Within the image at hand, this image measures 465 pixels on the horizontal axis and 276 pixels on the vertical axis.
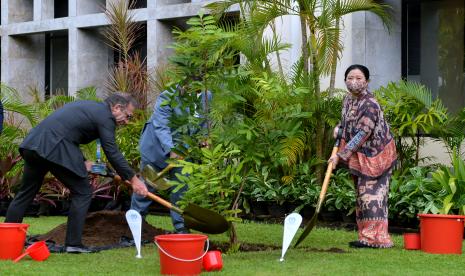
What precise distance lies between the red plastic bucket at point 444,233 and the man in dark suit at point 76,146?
2570 millimetres

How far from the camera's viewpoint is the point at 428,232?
25.4 feet

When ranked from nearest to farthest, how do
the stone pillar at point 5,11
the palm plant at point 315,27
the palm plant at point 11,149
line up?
the palm plant at point 315,27 < the palm plant at point 11,149 < the stone pillar at point 5,11

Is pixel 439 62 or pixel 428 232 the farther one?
pixel 439 62

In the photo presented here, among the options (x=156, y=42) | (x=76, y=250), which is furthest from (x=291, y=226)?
(x=156, y=42)

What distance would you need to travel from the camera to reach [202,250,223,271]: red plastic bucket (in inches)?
261

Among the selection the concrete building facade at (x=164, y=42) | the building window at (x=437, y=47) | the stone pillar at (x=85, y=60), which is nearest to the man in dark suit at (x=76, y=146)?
the concrete building facade at (x=164, y=42)

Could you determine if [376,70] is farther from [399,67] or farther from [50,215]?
[50,215]

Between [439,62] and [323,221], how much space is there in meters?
3.63

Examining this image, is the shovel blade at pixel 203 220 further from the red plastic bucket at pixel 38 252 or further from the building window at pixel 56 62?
the building window at pixel 56 62

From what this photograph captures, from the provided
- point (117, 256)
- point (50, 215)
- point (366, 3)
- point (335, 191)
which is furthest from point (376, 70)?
point (117, 256)

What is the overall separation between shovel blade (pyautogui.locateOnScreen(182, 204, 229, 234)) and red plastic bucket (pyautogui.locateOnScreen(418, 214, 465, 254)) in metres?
1.83

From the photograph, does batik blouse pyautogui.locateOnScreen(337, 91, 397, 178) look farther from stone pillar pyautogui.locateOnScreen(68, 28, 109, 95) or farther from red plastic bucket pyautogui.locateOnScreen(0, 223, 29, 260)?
stone pillar pyautogui.locateOnScreen(68, 28, 109, 95)

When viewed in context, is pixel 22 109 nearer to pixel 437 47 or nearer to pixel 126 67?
pixel 126 67

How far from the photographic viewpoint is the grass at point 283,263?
6.67 m
